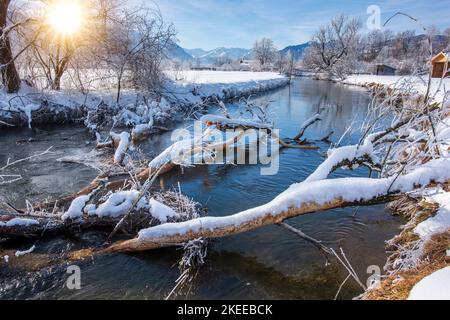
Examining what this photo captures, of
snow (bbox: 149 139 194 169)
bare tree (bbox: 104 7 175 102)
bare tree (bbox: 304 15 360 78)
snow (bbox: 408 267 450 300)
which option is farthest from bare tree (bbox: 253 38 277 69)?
snow (bbox: 408 267 450 300)

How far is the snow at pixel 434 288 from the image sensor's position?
2.64 metres

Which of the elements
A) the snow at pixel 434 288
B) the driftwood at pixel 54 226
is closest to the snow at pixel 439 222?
the snow at pixel 434 288

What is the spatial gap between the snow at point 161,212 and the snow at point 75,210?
4.37 feet

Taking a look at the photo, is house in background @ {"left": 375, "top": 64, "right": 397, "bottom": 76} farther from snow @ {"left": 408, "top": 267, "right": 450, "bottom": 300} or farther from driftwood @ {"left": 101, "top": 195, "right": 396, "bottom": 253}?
snow @ {"left": 408, "top": 267, "right": 450, "bottom": 300}

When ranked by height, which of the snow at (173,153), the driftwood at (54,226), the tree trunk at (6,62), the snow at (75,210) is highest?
the tree trunk at (6,62)

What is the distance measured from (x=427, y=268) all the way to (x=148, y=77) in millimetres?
17581

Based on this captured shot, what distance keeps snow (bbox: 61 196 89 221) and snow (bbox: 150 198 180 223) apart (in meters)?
1.33

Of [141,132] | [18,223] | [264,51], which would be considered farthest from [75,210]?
[264,51]

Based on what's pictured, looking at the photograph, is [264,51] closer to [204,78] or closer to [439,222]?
[204,78]

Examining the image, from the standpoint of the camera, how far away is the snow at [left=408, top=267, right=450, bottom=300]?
2.64 meters

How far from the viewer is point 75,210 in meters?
5.53

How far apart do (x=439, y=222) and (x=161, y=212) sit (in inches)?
186

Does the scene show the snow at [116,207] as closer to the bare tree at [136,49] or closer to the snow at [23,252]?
the snow at [23,252]

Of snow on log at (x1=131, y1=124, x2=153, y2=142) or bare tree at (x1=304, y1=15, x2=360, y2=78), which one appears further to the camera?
bare tree at (x1=304, y1=15, x2=360, y2=78)
